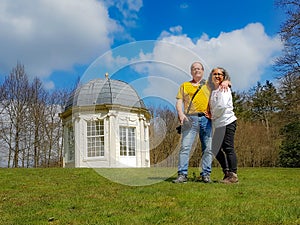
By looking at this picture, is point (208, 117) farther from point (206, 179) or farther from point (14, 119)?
point (14, 119)

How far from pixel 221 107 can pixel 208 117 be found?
34cm

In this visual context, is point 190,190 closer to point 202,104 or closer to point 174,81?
point 202,104

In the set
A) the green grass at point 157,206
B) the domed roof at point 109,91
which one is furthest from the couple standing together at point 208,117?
the domed roof at point 109,91

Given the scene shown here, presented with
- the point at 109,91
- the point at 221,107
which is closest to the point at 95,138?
the point at 109,91

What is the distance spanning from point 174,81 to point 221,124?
1217 mm

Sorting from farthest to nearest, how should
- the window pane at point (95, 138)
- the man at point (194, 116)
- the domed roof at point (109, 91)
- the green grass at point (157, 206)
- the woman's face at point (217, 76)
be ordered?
1. the window pane at point (95, 138)
2. the domed roof at point (109, 91)
3. the woman's face at point (217, 76)
4. the man at point (194, 116)
5. the green grass at point (157, 206)

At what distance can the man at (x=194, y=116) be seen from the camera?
6.80 m

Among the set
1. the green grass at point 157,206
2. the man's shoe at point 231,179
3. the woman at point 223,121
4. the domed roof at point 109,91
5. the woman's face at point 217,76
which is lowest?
the green grass at point 157,206

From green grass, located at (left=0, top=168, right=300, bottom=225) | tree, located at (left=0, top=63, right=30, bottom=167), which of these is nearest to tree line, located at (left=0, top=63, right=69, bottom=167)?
tree, located at (left=0, top=63, right=30, bottom=167)

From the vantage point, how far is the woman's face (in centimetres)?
693

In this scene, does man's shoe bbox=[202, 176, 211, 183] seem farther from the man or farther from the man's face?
the man's face

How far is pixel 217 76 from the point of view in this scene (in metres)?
→ 6.93

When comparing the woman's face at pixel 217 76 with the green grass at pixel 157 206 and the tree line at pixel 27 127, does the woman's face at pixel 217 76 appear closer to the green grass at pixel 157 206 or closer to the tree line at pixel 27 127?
the green grass at pixel 157 206

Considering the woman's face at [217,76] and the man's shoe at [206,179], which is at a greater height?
the woman's face at [217,76]
